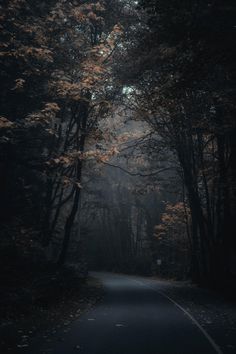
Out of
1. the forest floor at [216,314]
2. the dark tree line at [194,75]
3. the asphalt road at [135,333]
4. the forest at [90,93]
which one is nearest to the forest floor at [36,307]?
the forest at [90,93]

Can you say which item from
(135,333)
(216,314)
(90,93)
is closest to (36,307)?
(135,333)

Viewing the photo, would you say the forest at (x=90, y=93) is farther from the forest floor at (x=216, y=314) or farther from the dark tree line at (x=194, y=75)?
the forest floor at (x=216, y=314)

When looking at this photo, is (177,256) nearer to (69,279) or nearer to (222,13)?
(69,279)

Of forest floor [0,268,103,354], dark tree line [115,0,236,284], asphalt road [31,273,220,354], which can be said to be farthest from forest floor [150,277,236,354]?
forest floor [0,268,103,354]

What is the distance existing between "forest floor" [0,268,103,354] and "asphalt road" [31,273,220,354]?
684 mm

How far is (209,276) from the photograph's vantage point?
29.0 meters

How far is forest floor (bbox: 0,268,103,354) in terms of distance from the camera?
10953mm

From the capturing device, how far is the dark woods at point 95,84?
10.9 metres

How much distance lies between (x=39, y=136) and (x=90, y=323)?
33.8 ft

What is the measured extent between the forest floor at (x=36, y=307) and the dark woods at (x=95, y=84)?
A: 128 centimetres

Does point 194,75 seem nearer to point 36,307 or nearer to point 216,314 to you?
point 216,314

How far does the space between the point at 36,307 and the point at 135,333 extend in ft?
17.8

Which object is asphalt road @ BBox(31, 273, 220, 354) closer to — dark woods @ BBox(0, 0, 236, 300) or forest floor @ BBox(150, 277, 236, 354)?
forest floor @ BBox(150, 277, 236, 354)

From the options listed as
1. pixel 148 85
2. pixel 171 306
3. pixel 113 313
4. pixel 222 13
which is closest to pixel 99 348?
pixel 113 313
